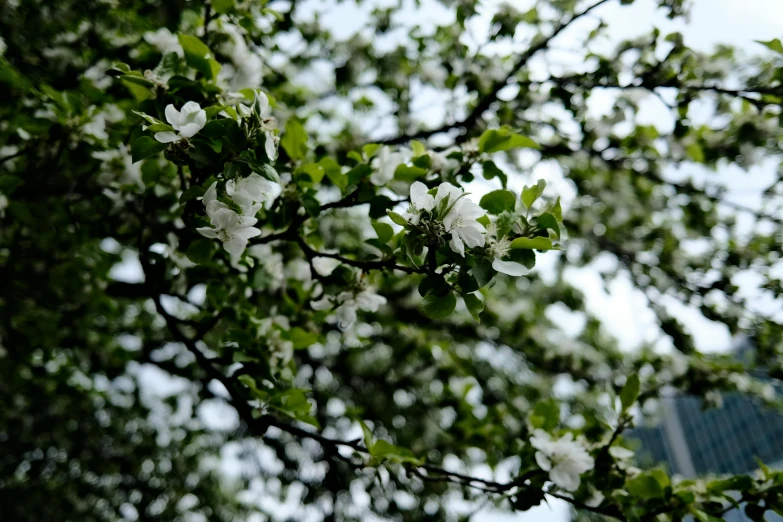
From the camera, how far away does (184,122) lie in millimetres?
1415

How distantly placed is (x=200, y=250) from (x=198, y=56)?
62cm

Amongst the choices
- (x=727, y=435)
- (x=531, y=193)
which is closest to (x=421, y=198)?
(x=531, y=193)

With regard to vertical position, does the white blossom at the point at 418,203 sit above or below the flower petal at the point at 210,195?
above

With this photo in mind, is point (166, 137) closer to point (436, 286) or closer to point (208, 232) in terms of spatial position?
point (208, 232)

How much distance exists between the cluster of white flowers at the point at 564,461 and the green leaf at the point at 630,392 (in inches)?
10.4

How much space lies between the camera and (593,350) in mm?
5250

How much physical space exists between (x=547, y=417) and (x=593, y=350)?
11.0 ft

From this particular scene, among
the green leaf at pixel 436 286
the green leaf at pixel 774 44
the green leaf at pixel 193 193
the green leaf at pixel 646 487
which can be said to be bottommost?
the green leaf at pixel 646 487

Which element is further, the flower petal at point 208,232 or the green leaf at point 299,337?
the green leaf at point 299,337

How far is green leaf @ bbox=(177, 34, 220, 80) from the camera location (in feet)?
5.65

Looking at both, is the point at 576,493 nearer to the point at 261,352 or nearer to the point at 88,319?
the point at 261,352

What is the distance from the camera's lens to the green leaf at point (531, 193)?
149 cm

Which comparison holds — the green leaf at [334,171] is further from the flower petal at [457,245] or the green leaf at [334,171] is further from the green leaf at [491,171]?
the flower petal at [457,245]

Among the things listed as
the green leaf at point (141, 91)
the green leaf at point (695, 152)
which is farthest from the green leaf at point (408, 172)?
the green leaf at point (695, 152)
